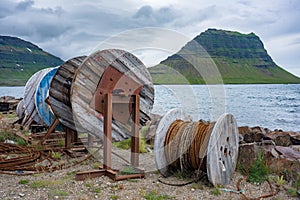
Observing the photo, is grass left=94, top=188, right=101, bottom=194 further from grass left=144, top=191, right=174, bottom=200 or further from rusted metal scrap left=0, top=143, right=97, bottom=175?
rusted metal scrap left=0, top=143, right=97, bottom=175

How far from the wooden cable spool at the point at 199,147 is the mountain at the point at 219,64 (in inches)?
61.5

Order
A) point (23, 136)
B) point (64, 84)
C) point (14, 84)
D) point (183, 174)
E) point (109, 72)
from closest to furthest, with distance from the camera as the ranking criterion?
point (183, 174) → point (109, 72) → point (64, 84) → point (23, 136) → point (14, 84)

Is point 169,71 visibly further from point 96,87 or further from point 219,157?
point 219,157

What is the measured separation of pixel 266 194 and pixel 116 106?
342 cm

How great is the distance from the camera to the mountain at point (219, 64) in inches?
327

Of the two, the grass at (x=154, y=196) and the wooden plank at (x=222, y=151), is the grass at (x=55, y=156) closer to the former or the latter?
the grass at (x=154, y=196)

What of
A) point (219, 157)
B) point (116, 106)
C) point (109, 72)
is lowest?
point (219, 157)

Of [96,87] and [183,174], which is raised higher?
[96,87]

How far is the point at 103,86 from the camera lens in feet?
22.6

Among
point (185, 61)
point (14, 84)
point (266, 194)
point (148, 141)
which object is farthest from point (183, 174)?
point (14, 84)

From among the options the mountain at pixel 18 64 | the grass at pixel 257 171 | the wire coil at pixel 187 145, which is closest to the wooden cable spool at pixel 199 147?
the wire coil at pixel 187 145

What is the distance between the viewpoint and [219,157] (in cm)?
614

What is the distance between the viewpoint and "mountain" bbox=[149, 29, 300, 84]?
8.30 meters

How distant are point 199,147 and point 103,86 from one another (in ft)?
7.47
